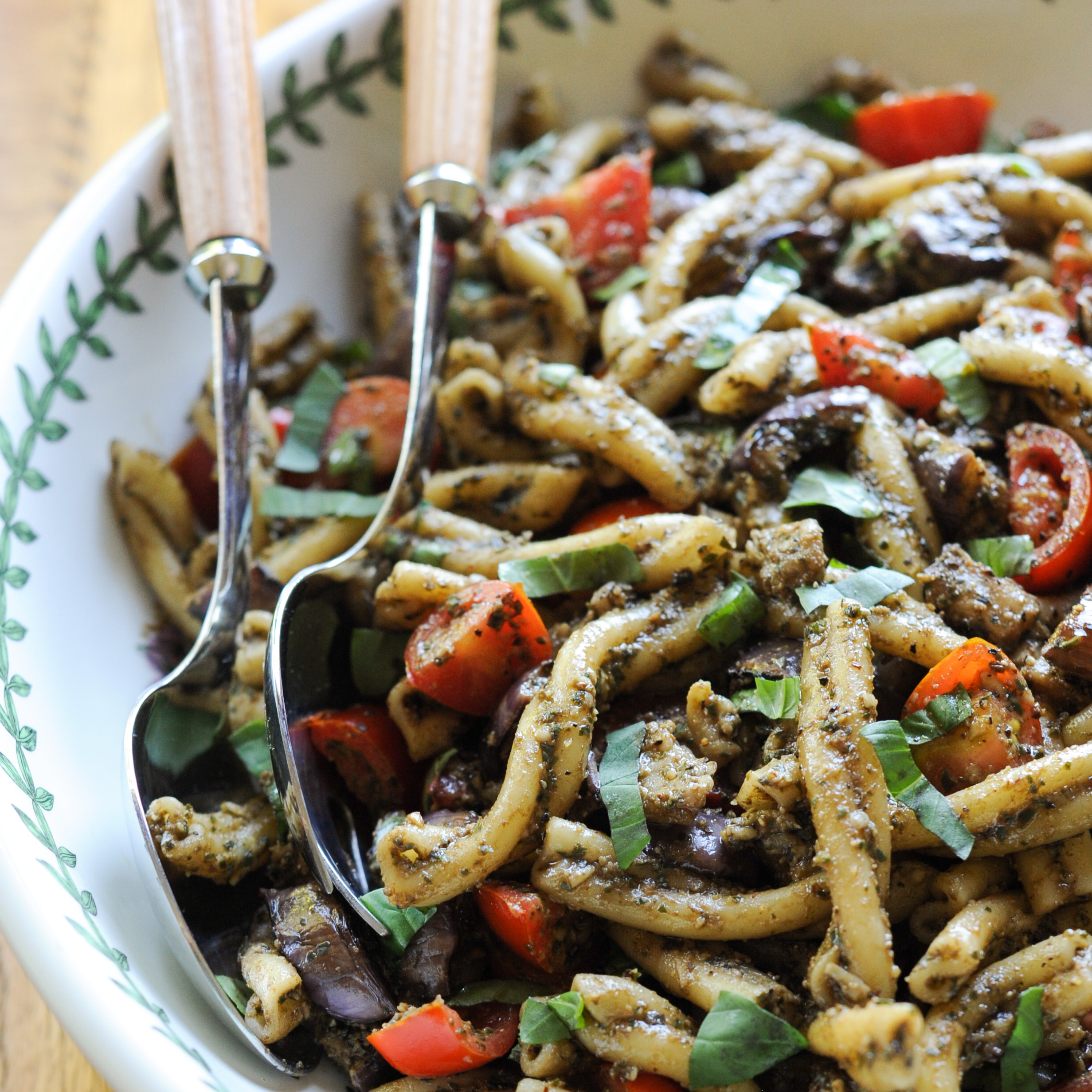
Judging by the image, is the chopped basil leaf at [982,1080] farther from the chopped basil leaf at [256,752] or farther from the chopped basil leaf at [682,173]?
the chopped basil leaf at [682,173]

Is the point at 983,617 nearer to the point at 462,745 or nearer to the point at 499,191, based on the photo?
the point at 462,745

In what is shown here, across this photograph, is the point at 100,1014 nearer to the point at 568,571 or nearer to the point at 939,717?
the point at 568,571

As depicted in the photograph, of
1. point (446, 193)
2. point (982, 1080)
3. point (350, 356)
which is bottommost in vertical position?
point (982, 1080)

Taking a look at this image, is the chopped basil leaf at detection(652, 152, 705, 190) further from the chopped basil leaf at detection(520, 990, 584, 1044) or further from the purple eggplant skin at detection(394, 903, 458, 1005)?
the chopped basil leaf at detection(520, 990, 584, 1044)

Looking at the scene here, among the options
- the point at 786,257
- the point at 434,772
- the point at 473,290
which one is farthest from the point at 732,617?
the point at 473,290

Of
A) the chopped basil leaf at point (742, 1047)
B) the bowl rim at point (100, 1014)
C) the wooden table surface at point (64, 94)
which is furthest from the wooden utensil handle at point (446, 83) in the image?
the chopped basil leaf at point (742, 1047)

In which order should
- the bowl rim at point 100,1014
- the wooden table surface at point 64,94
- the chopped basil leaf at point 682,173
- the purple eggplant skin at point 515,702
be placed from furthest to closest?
the wooden table surface at point 64,94
the chopped basil leaf at point 682,173
the purple eggplant skin at point 515,702
the bowl rim at point 100,1014

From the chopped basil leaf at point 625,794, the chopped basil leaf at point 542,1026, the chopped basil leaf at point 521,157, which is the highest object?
the chopped basil leaf at point 521,157
